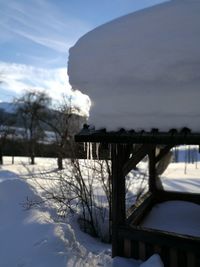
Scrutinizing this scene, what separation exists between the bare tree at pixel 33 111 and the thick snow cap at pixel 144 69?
3042 centimetres

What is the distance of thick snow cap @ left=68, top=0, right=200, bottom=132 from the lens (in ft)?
11.7

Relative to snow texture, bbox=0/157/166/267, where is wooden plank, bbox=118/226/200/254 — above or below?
above

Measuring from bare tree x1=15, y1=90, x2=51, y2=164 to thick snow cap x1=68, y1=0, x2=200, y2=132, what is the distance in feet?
99.8

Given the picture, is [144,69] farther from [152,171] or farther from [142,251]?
[152,171]

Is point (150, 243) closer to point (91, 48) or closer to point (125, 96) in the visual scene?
point (125, 96)

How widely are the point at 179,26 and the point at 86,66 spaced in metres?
1.09

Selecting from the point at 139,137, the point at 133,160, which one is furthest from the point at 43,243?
the point at 139,137

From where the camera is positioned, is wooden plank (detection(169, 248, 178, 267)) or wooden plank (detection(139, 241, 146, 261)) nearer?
wooden plank (detection(169, 248, 178, 267))

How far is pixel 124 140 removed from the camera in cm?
405

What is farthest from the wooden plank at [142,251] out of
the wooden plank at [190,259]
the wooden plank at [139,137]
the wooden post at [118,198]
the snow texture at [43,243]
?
the wooden plank at [139,137]

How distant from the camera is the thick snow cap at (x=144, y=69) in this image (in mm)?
3555

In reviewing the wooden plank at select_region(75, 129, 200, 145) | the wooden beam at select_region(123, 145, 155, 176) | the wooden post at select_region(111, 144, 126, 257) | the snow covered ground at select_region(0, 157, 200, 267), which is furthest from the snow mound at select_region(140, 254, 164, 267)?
the wooden plank at select_region(75, 129, 200, 145)

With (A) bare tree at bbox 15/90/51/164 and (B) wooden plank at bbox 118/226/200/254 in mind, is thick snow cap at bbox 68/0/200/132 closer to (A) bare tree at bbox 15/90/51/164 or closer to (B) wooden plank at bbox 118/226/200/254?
(B) wooden plank at bbox 118/226/200/254

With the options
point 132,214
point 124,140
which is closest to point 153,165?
point 132,214
